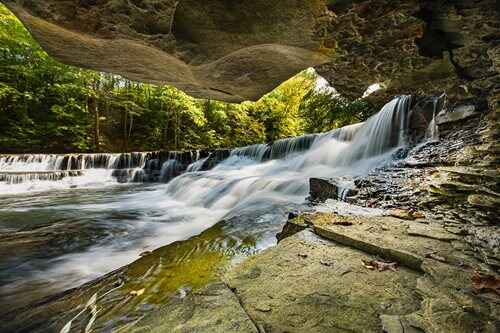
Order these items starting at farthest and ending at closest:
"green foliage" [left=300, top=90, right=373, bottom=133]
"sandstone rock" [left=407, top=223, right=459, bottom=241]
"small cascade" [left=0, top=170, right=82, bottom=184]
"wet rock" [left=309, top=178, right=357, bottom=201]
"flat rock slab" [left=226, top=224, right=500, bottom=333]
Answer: "green foliage" [left=300, top=90, right=373, bottom=133] < "small cascade" [left=0, top=170, right=82, bottom=184] < "wet rock" [left=309, top=178, right=357, bottom=201] < "sandstone rock" [left=407, top=223, right=459, bottom=241] < "flat rock slab" [left=226, top=224, right=500, bottom=333]

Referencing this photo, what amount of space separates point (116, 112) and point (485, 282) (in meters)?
23.1

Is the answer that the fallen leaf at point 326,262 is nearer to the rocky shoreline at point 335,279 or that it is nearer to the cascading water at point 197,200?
the rocky shoreline at point 335,279

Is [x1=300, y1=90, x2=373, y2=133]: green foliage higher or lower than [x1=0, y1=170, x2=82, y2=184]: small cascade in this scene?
→ higher

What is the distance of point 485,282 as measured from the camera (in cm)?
152

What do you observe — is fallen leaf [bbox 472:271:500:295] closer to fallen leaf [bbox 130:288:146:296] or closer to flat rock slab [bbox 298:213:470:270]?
flat rock slab [bbox 298:213:470:270]

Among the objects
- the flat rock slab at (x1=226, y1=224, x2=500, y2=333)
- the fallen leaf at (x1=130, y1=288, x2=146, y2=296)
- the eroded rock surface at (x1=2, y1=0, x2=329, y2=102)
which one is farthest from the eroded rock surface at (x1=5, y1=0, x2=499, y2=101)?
the fallen leaf at (x1=130, y1=288, x2=146, y2=296)

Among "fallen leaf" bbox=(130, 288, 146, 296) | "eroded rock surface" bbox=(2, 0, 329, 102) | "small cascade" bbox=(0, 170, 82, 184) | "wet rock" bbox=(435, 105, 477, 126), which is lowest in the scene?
"small cascade" bbox=(0, 170, 82, 184)

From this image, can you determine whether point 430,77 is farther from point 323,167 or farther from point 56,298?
point 323,167

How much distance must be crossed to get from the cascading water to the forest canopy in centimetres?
369

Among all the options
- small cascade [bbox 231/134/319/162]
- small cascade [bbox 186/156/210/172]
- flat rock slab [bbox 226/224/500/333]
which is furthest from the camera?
small cascade [bbox 186/156/210/172]

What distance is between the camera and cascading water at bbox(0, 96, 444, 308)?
3706 millimetres

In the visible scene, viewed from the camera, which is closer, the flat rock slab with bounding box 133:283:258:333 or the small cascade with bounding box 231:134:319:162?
the flat rock slab with bounding box 133:283:258:333

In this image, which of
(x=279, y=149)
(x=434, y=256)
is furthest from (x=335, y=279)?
(x=279, y=149)

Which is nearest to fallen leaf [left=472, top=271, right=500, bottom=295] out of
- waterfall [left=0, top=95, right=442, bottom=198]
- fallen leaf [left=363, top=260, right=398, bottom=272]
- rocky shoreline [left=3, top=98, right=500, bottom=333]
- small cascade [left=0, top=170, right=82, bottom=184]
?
rocky shoreline [left=3, top=98, right=500, bottom=333]
